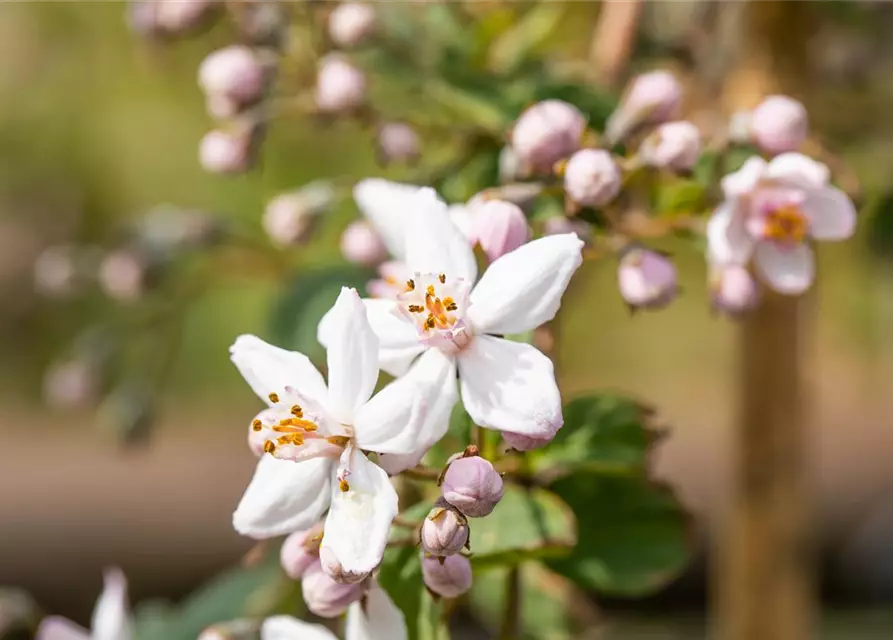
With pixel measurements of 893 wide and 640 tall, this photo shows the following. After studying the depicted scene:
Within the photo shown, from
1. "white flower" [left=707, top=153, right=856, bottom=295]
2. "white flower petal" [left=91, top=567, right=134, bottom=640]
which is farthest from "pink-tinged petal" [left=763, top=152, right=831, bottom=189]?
"white flower petal" [left=91, top=567, right=134, bottom=640]

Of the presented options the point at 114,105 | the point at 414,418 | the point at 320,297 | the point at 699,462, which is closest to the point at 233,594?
the point at 320,297

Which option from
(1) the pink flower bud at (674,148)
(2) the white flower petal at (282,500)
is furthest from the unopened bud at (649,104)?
(2) the white flower petal at (282,500)

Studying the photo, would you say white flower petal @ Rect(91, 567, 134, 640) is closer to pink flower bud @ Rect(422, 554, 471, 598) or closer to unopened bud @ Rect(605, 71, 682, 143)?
pink flower bud @ Rect(422, 554, 471, 598)

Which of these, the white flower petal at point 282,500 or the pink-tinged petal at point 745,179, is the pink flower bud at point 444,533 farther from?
the pink-tinged petal at point 745,179

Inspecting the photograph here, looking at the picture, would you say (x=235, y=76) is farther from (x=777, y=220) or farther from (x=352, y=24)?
(x=777, y=220)

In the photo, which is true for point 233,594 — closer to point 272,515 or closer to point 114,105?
point 272,515

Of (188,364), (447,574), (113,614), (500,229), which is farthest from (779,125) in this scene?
(188,364)

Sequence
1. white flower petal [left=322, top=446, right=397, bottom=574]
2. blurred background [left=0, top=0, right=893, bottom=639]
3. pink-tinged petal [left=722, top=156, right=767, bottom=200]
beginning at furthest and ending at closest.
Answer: blurred background [left=0, top=0, right=893, bottom=639], pink-tinged petal [left=722, top=156, right=767, bottom=200], white flower petal [left=322, top=446, right=397, bottom=574]
